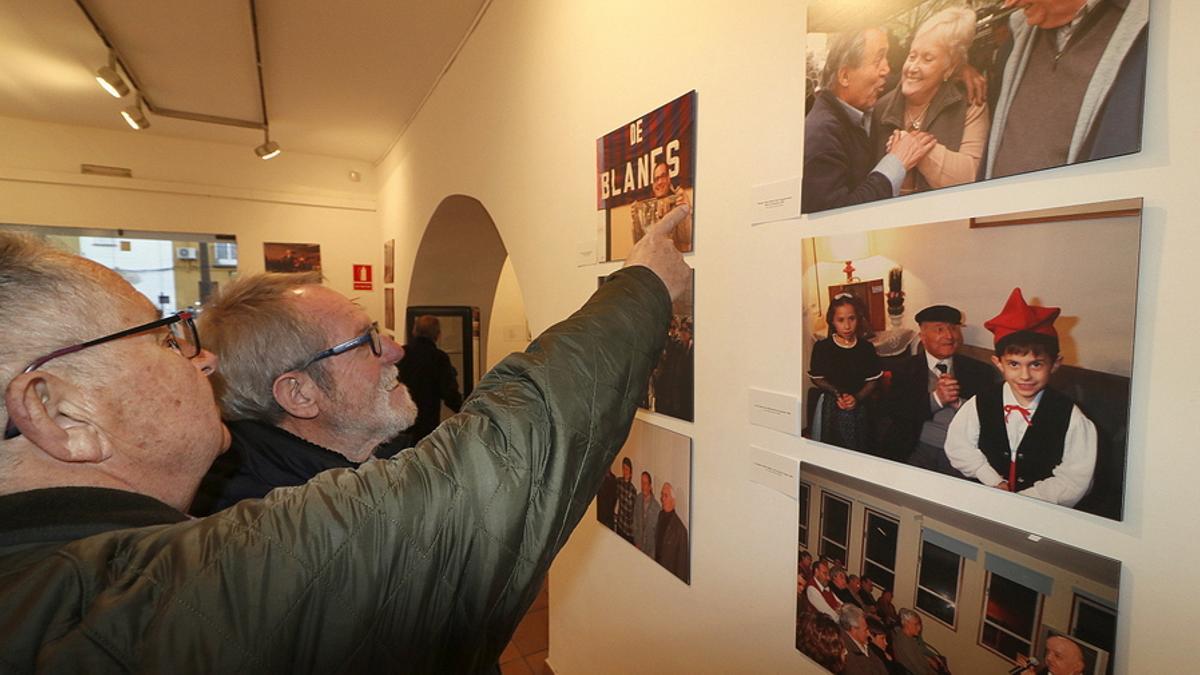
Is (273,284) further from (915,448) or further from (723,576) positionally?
(915,448)

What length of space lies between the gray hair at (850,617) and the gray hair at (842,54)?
0.89 m

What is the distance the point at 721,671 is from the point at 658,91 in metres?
1.39

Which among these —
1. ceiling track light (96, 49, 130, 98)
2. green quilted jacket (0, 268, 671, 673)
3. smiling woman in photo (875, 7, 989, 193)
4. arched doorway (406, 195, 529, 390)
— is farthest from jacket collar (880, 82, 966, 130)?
ceiling track light (96, 49, 130, 98)

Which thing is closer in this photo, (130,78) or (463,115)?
(463,115)

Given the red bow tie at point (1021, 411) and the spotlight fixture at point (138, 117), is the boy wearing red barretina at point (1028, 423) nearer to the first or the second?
the red bow tie at point (1021, 411)

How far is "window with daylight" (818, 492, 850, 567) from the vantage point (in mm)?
883

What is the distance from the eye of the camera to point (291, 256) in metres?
5.19

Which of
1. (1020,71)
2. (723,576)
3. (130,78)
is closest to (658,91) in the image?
(1020,71)

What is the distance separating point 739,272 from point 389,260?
4660mm

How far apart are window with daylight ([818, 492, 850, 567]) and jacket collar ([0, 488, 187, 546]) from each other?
958mm

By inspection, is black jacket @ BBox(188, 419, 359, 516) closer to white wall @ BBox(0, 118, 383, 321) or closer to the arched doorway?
the arched doorway

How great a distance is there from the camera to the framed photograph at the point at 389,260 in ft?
16.0

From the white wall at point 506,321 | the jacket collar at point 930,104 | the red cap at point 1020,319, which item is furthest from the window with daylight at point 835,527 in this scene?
the white wall at point 506,321

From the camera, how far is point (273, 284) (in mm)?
1247
